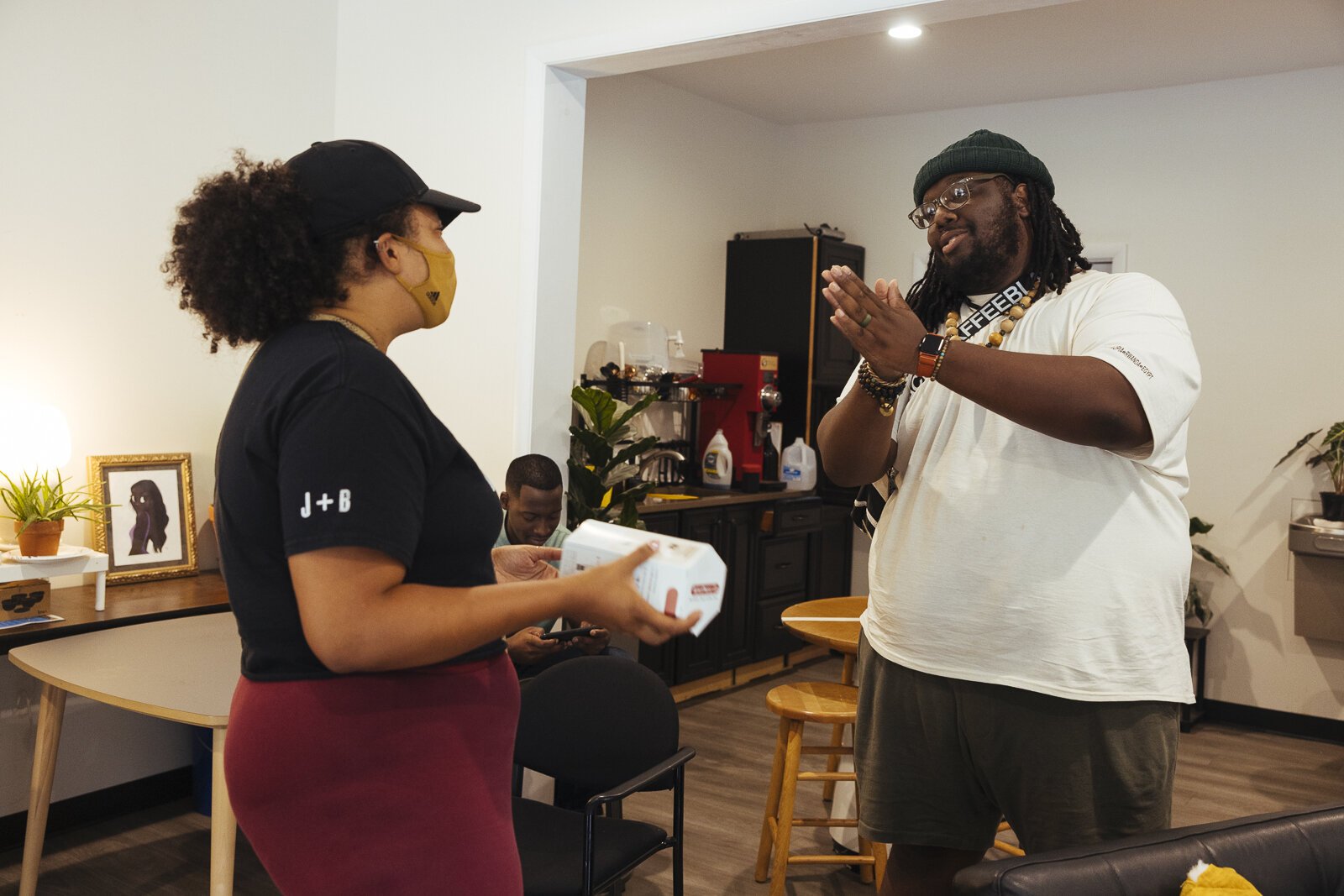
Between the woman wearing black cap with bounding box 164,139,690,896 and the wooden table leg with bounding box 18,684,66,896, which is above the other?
the woman wearing black cap with bounding box 164,139,690,896

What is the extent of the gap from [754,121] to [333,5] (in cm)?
302

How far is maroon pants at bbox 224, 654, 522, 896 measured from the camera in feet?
3.73

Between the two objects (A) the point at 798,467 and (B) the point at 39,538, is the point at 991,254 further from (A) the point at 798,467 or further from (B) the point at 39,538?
(A) the point at 798,467

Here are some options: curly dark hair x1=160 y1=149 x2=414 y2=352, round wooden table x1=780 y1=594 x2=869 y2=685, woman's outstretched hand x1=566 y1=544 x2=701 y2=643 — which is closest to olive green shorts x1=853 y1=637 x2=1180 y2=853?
woman's outstretched hand x1=566 y1=544 x2=701 y2=643

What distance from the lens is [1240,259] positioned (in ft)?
17.1

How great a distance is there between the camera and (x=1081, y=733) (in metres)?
1.60

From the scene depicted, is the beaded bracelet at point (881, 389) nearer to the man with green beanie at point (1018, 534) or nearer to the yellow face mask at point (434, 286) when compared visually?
the man with green beanie at point (1018, 534)

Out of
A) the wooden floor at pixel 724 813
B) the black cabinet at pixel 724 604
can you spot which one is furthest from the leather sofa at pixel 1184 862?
the black cabinet at pixel 724 604

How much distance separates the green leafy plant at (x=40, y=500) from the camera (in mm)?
2906

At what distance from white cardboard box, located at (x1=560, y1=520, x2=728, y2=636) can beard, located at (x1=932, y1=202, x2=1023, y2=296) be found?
0.87 meters

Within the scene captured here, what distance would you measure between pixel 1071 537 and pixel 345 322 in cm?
107

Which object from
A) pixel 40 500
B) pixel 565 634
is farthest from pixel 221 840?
pixel 40 500

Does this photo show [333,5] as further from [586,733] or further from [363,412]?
[363,412]

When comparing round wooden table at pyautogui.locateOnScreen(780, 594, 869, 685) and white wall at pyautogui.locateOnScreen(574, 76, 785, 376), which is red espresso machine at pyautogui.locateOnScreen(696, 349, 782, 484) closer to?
white wall at pyautogui.locateOnScreen(574, 76, 785, 376)
